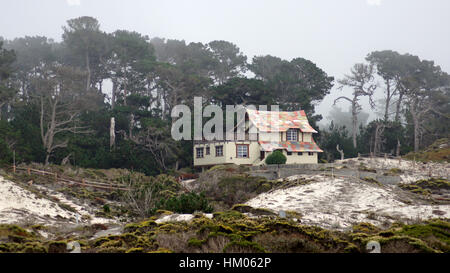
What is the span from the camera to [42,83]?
58.6 metres

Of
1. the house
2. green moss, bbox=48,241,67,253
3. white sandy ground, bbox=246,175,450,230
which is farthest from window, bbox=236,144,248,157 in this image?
green moss, bbox=48,241,67,253

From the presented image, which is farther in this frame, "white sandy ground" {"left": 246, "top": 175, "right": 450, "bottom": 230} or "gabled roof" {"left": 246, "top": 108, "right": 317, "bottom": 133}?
"gabled roof" {"left": 246, "top": 108, "right": 317, "bottom": 133}

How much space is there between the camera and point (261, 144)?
1966 inches

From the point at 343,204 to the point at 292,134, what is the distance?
2280 centimetres

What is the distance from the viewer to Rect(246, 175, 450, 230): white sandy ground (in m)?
24.4

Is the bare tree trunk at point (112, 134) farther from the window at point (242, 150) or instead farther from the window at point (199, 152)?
the window at point (242, 150)

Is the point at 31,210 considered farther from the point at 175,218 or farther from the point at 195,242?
the point at 195,242

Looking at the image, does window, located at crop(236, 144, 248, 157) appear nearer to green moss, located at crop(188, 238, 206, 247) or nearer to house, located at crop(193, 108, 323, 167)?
house, located at crop(193, 108, 323, 167)

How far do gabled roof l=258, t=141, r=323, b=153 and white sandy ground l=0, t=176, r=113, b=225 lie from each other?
20097 mm

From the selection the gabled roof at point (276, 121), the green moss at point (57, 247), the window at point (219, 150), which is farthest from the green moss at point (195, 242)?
the gabled roof at point (276, 121)

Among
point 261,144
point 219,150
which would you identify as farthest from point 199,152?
point 261,144
